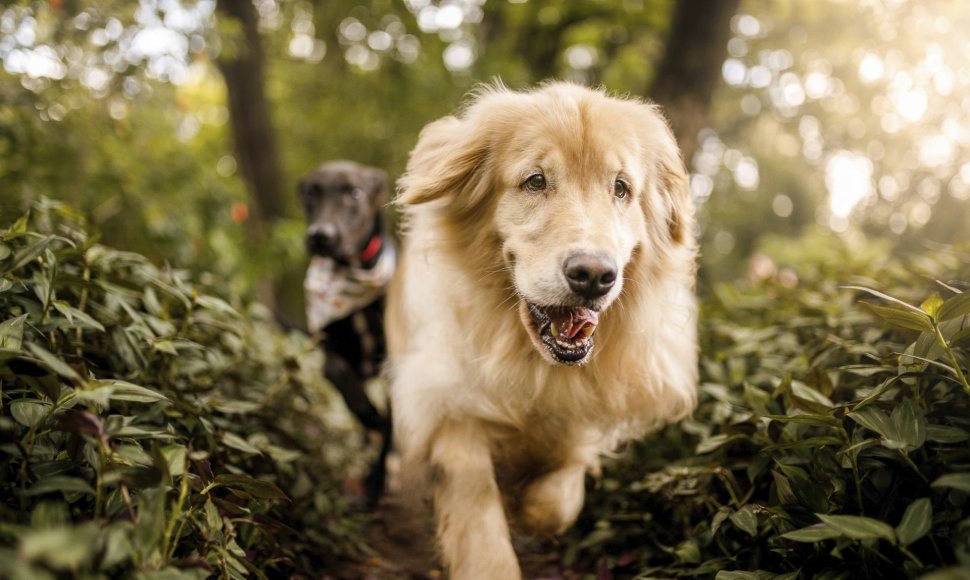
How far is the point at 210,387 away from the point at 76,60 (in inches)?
123

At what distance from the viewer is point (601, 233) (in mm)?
2312

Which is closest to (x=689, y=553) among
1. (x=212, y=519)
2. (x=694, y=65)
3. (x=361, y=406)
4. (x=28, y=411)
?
(x=212, y=519)

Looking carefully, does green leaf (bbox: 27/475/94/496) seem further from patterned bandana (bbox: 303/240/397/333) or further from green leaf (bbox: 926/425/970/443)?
patterned bandana (bbox: 303/240/397/333)

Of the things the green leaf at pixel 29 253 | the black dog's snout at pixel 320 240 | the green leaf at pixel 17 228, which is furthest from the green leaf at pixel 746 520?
the black dog's snout at pixel 320 240

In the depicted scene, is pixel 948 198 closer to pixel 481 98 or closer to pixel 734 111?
pixel 734 111

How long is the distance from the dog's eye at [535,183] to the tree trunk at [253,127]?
21.0 feet

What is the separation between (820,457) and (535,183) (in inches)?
53.0

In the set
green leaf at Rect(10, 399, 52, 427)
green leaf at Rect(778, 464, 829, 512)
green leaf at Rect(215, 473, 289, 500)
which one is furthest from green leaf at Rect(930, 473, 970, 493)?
green leaf at Rect(10, 399, 52, 427)

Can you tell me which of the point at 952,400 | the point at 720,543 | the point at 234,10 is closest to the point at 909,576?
the point at 952,400

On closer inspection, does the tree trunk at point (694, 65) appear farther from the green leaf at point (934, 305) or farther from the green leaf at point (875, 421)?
the green leaf at point (875, 421)

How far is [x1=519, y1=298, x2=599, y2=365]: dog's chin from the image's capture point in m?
2.35

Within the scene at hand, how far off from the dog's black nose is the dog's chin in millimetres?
165

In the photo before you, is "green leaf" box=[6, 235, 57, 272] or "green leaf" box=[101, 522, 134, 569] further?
"green leaf" box=[6, 235, 57, 272]

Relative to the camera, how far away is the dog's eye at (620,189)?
2.58 metres
